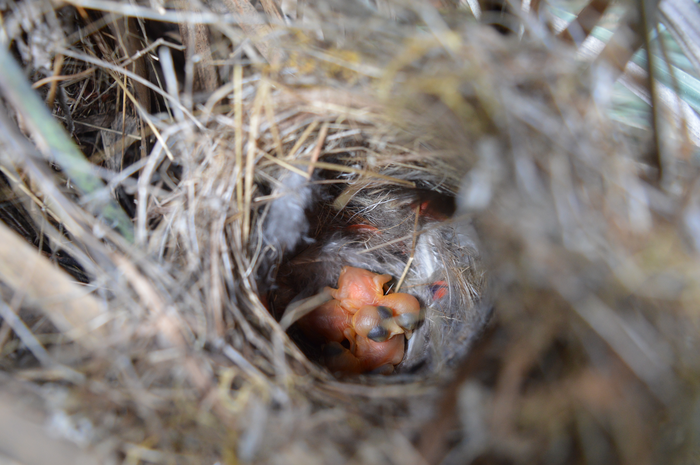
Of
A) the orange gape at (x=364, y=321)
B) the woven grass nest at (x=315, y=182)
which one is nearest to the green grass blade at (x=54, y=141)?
the woven grass nest at (x=315, y=182)

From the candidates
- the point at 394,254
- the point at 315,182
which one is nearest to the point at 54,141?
the point at 315,182

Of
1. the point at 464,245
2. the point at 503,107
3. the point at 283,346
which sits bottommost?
the point at 464,245

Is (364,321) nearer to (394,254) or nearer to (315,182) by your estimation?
(394,254)

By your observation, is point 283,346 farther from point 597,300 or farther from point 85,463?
point 597,300

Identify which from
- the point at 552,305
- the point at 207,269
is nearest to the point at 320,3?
the point at 207,269

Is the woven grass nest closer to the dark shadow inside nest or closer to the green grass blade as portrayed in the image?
the green grass blade

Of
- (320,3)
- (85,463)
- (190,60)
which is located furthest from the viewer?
(190,60)

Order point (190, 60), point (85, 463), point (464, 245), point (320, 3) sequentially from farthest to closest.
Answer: point (464, 245)
point (190, 60)
point (320, 3)
point (85, 463)

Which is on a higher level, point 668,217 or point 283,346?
point 668,217
